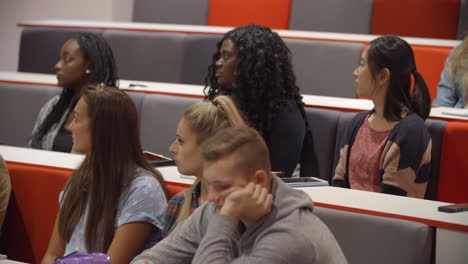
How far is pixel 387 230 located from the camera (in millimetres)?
1562

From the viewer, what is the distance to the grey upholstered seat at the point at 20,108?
3154mm

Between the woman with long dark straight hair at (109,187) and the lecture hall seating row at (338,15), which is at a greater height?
the lecture hall seating row at (338,15)

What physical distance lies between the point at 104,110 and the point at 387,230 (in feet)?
2.54

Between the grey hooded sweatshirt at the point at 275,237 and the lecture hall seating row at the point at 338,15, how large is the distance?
109 inches

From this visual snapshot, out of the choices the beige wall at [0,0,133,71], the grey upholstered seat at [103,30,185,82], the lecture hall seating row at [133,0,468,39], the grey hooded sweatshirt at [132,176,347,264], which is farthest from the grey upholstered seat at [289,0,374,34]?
the grey hooded sweatshirt at [132,176,347,264]

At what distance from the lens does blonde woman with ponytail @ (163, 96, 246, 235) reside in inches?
66.3

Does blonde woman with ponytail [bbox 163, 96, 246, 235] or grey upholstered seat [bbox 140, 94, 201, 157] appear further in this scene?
grey upholstered seat [bbox 140, 94, 201, 157]

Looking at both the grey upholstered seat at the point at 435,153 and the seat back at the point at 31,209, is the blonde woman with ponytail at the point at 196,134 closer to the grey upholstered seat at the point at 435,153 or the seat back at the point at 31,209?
the seat back at the point at 31,209

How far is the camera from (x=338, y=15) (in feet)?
13.2

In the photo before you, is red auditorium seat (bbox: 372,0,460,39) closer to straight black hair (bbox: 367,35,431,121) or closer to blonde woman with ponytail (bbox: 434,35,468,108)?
blonde woman with ponytail (bbox: 434,35,468,108)

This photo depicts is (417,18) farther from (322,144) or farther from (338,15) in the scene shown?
(322,144)

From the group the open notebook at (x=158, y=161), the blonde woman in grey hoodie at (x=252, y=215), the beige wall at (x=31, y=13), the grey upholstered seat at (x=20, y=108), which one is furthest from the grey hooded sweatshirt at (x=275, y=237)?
the beige wall at (x=31, y=13)

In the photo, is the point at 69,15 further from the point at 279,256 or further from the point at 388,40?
the point at 279,256

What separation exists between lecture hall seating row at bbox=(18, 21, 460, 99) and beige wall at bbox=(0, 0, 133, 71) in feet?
2.53
